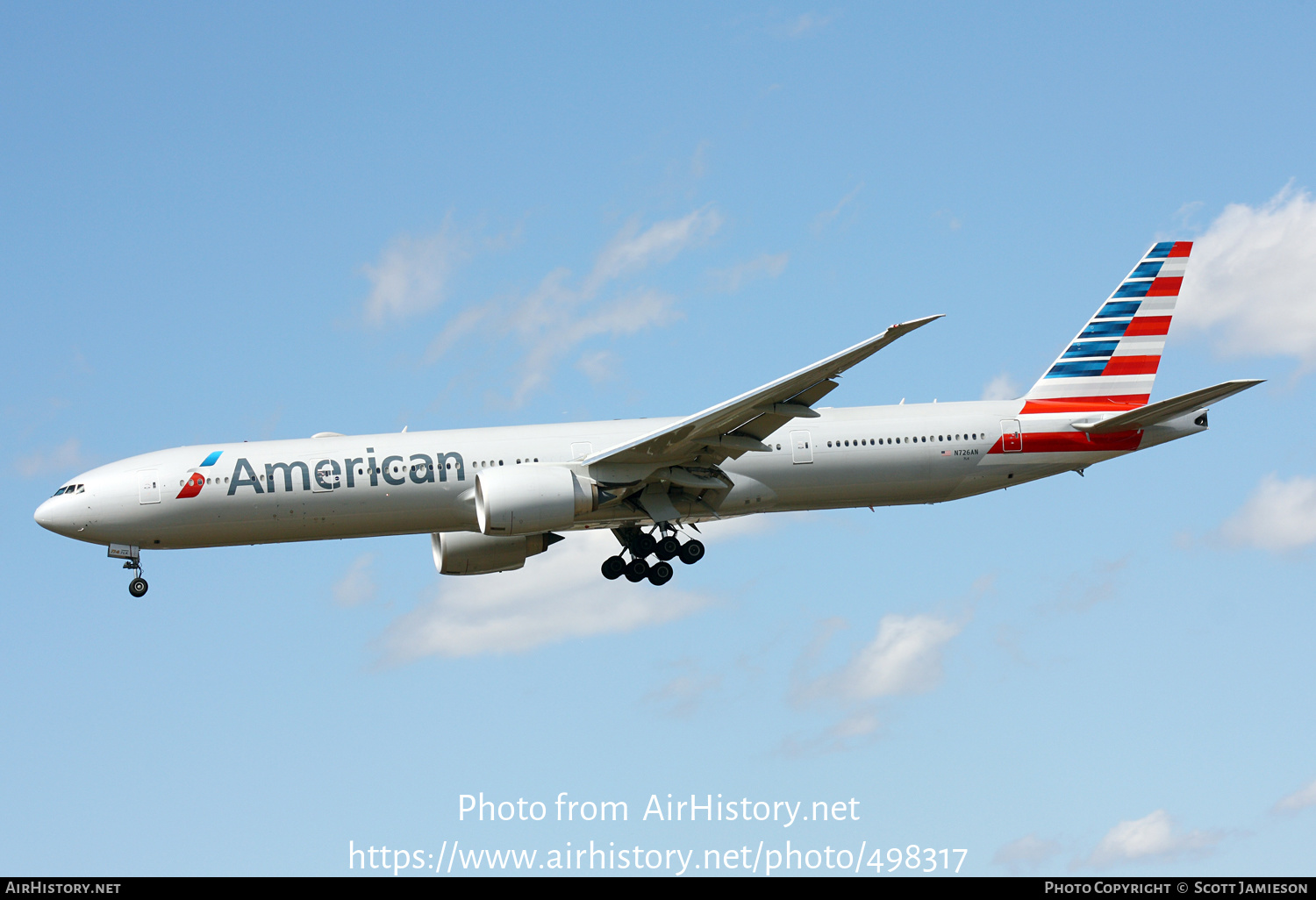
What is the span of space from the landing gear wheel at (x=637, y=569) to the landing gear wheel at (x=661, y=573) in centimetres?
15

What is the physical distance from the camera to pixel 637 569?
31797 mm

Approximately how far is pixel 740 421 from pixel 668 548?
4988 millimetres

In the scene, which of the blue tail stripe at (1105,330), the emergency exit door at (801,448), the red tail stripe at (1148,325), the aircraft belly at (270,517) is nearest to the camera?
the aircraft belly at (270,517)

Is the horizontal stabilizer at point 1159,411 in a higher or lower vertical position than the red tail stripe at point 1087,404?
lower

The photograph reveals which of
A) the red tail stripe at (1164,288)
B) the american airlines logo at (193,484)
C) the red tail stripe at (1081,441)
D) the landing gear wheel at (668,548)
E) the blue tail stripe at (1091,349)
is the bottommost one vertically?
the landing gear wheel at (668,548)

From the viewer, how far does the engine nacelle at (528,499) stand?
27500 millimetres

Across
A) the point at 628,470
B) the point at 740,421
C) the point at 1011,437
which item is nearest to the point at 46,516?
the point at 628,470

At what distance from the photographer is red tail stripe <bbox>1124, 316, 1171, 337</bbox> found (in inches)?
1337

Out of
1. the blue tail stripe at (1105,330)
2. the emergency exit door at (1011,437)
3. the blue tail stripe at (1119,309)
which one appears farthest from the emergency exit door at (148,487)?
the blue tail stripe at (1119,309)

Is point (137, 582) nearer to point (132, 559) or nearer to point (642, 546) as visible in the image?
point (132, 559)

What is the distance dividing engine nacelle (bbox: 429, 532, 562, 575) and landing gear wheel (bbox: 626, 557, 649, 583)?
8.60ft

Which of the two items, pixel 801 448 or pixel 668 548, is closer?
pixel 801 448

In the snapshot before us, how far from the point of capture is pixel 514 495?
1085 inches

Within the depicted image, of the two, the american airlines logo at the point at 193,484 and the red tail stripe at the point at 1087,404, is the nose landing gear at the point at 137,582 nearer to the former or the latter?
the american airlines logo at the point at 193,484
